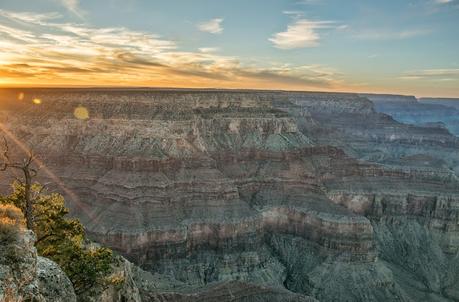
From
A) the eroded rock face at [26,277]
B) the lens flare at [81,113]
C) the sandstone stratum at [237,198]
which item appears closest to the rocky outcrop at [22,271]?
the eroded rock face at [26,277]

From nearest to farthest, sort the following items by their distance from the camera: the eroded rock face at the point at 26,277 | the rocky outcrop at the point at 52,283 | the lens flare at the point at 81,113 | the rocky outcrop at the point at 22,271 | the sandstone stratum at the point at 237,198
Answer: the eroded rock face at the point at 26,277 → the rocky outcrop at the point at 22,271 → the rocky outcrop at the point at 52,283 → the sandstone stratum at the point at 237,198 → the lens flare at the point at 81,113

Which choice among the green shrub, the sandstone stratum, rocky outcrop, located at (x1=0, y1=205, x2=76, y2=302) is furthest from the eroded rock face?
the sandstone stratum

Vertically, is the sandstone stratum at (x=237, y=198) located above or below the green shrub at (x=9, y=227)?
below

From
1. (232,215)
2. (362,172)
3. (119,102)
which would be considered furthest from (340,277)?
(119,102)

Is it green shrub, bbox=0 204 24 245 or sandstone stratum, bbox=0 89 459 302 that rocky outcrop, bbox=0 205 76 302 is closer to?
green shrub, bbox=0 204 24 245

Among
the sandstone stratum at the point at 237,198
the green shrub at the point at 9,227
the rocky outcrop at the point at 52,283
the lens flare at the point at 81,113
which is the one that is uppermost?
the green shrub at the point at 9,227

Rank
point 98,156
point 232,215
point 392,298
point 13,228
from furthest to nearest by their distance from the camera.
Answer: point 98,156 < point 232,215 < point 392,298 < point 13,228

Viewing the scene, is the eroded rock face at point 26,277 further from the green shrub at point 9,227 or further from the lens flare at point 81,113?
the lens flare at point 81,113

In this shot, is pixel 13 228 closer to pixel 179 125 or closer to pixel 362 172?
pixel 179 125
